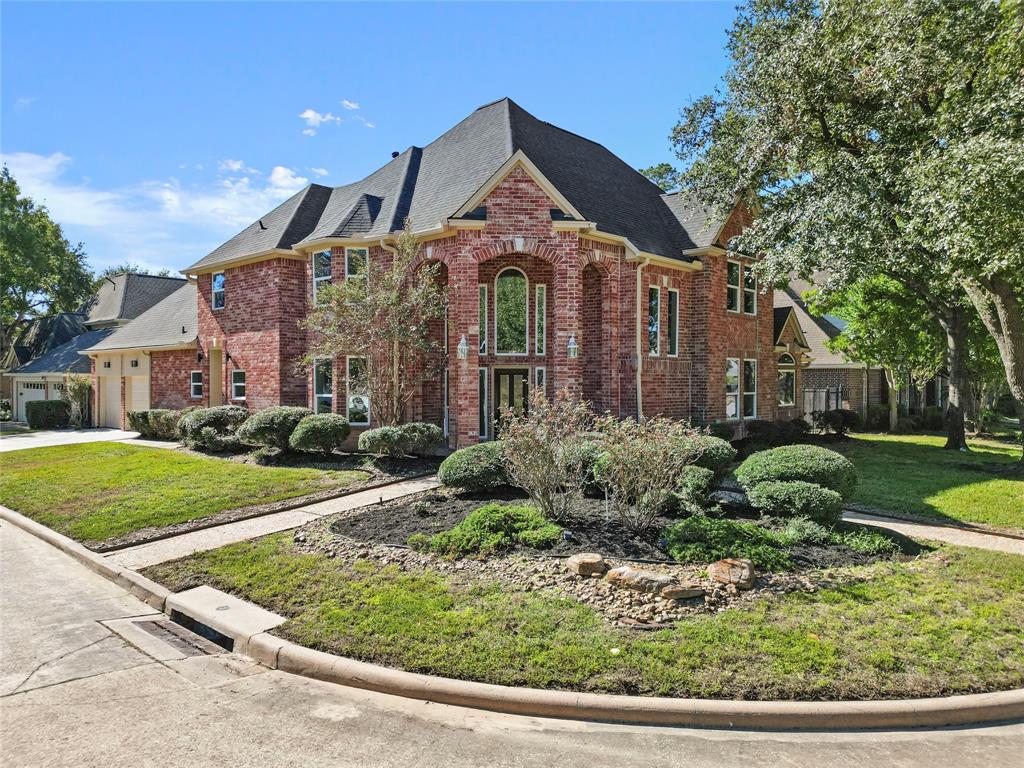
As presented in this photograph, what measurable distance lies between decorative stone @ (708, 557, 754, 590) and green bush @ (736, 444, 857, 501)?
9.09 ft

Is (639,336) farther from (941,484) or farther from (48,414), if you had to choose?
(48,414)

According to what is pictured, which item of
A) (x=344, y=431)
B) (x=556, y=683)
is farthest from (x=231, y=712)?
(x=344, y=431)

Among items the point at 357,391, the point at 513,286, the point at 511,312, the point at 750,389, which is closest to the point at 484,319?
the point at 511,312

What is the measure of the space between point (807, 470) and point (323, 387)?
44.2ft

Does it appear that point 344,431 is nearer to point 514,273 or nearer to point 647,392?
point 514,273

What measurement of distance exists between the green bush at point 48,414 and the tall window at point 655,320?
27.3 m

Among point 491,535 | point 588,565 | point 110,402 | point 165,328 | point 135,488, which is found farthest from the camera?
point 110,402

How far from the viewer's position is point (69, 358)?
1251 inches

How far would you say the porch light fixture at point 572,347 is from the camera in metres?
14.8

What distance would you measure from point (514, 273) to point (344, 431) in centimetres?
626

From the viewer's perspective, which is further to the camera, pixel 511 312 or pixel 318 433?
pixel 511 312

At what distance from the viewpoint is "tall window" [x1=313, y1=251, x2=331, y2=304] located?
17422 millimetres

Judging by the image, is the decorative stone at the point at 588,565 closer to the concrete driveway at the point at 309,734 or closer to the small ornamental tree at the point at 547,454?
the small ornamental tree at the point at 547,454

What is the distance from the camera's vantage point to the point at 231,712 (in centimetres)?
406
